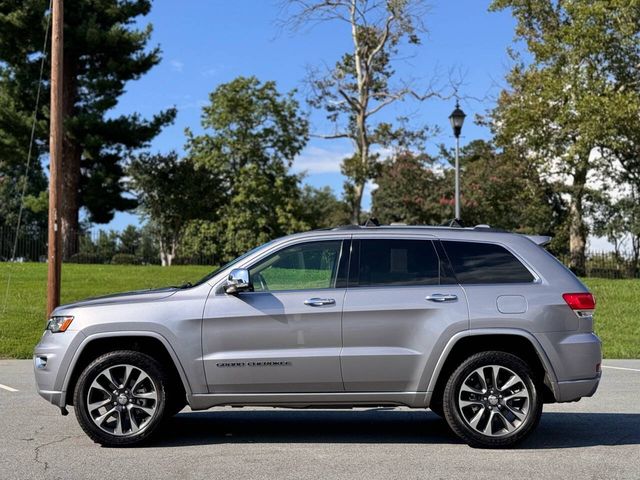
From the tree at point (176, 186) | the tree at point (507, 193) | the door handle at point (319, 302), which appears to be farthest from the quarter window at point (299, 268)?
the tree at point (176, 186)

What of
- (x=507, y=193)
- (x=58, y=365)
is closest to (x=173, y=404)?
(x=58, y=365)

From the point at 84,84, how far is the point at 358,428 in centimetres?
3459

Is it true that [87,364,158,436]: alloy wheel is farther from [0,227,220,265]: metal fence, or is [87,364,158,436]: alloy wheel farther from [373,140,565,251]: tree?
[373,140,565,251]: tree

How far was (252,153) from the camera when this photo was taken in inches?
1847

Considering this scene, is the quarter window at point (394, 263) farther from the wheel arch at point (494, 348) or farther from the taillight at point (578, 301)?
the taillight at point (578, 301)

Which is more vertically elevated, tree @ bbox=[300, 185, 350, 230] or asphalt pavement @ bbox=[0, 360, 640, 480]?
tree @ bbox=[300, 185, 350, 230]

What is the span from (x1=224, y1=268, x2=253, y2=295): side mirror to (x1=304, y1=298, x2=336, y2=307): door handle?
1.70ft

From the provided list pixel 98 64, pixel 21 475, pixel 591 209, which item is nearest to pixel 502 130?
pixel 591 209

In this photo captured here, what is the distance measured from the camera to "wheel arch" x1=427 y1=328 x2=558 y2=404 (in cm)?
718

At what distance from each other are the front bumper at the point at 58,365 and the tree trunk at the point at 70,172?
32.2m

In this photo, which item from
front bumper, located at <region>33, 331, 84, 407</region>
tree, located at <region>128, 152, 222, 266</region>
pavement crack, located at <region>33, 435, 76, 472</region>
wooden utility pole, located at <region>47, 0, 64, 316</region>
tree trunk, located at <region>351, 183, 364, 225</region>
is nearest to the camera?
pavement crack, located at <region>33, 435, 76, 472</region>

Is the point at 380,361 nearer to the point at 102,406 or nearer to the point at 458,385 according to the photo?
the point at 458,385

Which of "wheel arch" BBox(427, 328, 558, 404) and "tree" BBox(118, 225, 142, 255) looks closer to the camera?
"wheel arch" BBox(427, 328, 558, 404)

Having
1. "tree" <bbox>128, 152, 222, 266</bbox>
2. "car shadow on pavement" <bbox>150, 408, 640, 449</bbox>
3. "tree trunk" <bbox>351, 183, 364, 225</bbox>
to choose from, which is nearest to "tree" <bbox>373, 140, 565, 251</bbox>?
"tree trunk" <bbox>351, 183, 364, 225</bbox>
